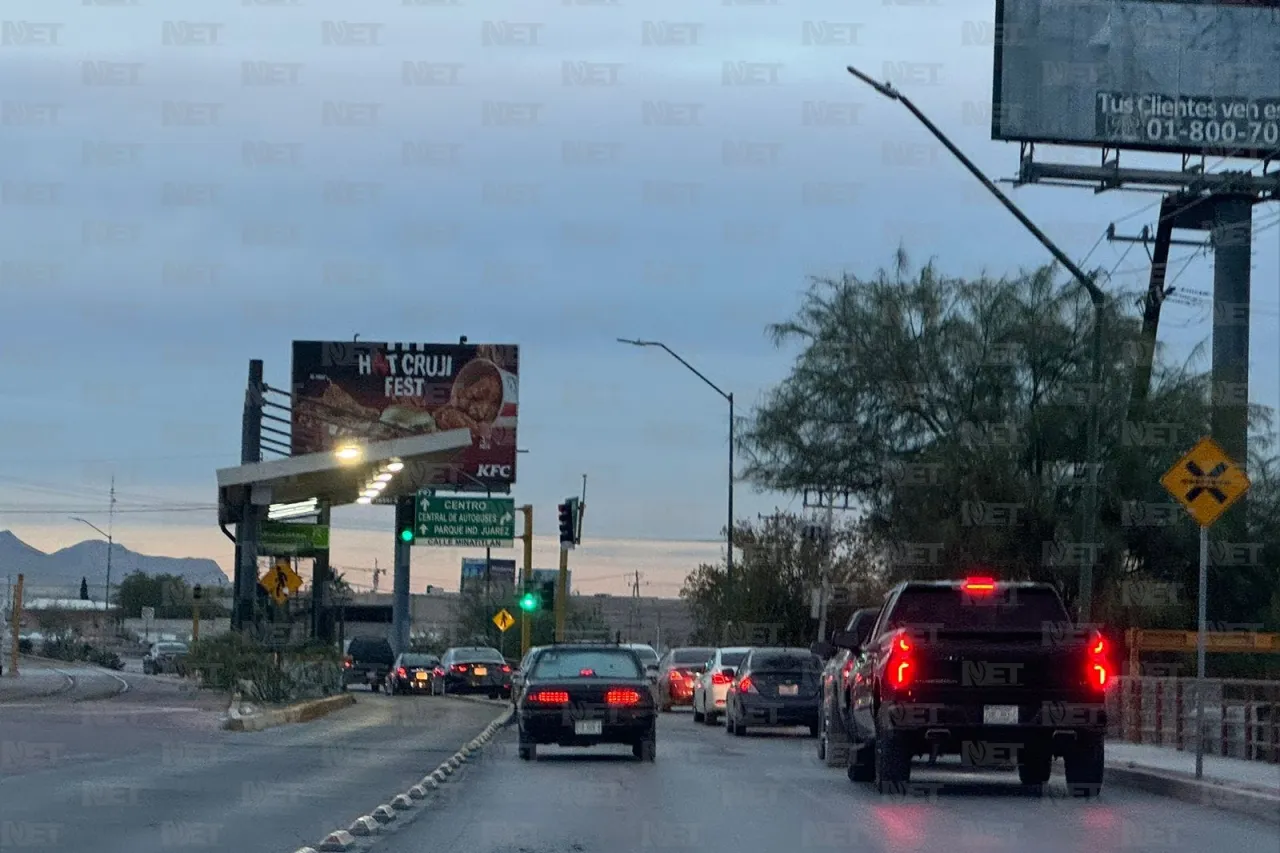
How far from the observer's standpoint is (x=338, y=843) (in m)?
13.1

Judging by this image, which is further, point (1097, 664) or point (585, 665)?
point (585, 665)

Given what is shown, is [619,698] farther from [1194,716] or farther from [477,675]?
[477,675]

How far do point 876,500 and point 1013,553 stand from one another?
15.6 ft

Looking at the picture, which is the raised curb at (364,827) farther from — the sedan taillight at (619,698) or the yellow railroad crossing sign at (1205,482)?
the sedan taillight at (619,698)

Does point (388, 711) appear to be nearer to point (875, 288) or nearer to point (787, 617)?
point (875, 288)

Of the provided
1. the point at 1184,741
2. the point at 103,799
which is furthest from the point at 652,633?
the point at 103,799

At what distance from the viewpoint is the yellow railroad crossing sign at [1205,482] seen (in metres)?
19.6

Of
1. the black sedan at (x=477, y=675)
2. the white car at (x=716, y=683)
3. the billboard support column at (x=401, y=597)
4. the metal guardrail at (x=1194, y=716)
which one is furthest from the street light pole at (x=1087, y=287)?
the billboard support column at (x=401, y=597)

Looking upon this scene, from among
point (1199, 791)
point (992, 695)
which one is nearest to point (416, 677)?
point (992, 695)

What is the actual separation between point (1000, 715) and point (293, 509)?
99.2ft

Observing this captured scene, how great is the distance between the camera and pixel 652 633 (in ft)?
474

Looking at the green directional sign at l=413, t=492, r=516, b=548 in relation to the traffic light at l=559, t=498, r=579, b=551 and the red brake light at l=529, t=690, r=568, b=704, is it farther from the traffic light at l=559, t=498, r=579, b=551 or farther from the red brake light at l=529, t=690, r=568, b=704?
the red brake light at l=529, t=690, r=568, b=704

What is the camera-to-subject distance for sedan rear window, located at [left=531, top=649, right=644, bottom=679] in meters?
24.4

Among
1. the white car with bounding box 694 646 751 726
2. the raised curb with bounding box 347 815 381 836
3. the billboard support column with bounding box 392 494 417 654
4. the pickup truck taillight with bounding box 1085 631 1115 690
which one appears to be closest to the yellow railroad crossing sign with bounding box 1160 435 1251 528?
the pickup truck taillight with bounding box 1085 631 1115 690
